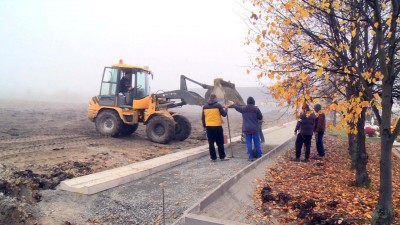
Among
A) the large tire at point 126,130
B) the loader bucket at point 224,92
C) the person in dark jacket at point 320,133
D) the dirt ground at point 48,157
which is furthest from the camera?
the large tire at point 126,130

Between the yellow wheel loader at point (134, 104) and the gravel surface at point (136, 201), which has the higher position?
the yellow wheel loader at point (134, 104)

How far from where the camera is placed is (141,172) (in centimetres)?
795

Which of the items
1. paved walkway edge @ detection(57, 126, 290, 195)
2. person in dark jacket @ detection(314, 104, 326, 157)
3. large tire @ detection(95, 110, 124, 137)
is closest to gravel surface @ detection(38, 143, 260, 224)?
paved walkway edge @ detection(57, 126, 290, 195)

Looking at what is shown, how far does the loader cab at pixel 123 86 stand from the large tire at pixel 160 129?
4.69 ft

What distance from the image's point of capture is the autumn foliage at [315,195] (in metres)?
4.84

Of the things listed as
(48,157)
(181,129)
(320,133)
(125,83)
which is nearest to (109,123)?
(125,83)

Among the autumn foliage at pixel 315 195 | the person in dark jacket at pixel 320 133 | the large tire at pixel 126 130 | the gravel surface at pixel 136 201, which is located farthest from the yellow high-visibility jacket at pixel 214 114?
the large tire at pixel 126 130

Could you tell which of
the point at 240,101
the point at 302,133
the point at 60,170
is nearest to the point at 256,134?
the point at 302,133

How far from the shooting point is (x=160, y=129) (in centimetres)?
1330

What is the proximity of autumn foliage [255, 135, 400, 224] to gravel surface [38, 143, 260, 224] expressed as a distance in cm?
135

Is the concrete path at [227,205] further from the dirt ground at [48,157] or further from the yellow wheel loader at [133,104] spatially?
the yellow wheel loader at [133,104]

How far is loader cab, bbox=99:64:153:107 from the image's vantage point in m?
13.6

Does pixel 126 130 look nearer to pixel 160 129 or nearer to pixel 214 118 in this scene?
pixel 160 129

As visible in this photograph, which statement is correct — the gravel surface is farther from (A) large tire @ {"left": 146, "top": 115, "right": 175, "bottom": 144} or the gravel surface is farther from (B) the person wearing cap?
(B) the person wearing cap
